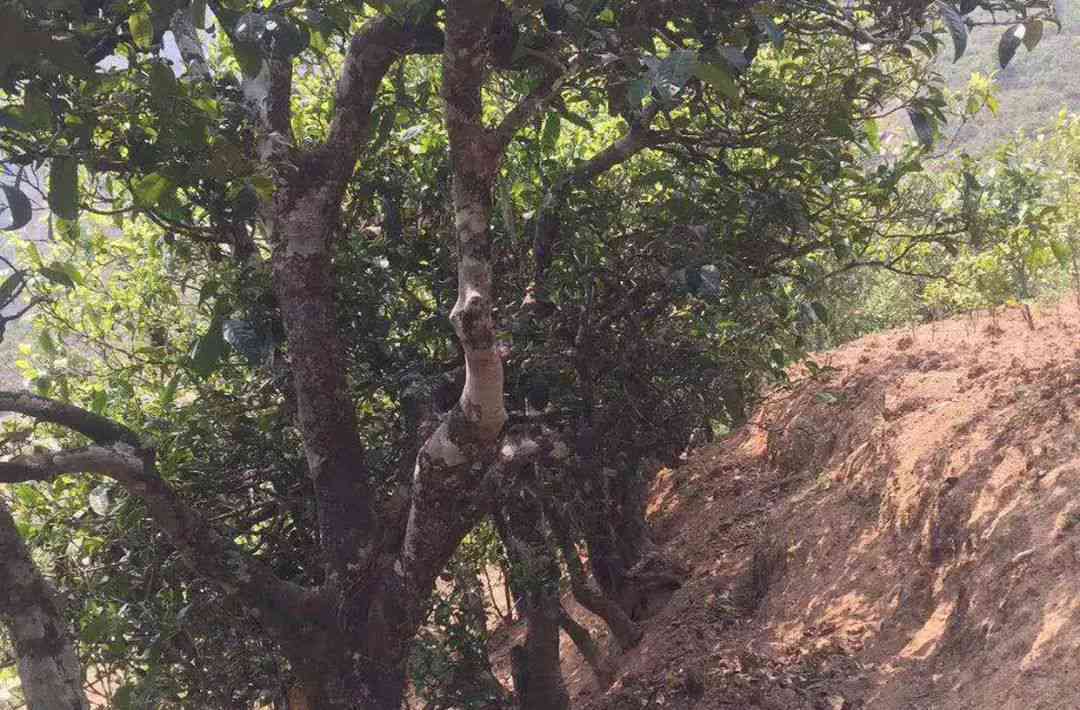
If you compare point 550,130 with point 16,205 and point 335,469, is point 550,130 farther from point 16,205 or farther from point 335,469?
point 16,205

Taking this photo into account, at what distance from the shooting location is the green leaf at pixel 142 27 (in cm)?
307

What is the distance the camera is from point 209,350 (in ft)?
12.9

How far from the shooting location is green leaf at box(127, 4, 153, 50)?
3.07m

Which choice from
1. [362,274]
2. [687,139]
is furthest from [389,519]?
[687,139]

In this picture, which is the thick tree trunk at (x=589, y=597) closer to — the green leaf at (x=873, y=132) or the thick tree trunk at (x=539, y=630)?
the thick tree trunk at (x=539, y=630)

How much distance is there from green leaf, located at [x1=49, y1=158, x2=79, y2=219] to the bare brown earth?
3472mm

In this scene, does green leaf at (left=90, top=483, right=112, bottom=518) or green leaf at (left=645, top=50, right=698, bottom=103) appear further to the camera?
green leaf at (left=90, top=483, right=112, bottom=518)

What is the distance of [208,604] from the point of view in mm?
4293

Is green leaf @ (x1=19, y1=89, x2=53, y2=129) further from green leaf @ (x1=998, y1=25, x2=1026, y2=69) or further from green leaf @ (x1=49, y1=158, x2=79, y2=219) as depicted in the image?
green leaf @ (x1=998, y1=25, x2=1026, y2=69)

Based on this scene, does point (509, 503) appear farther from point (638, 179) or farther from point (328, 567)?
point (638, 179)

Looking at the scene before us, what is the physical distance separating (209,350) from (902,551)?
3.47 m

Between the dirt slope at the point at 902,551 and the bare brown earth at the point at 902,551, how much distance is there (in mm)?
11

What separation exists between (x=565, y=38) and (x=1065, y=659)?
2.76 m

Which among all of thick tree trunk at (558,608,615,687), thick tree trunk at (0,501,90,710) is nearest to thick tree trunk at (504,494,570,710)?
thick tree trunk at (558,608,615,687)
